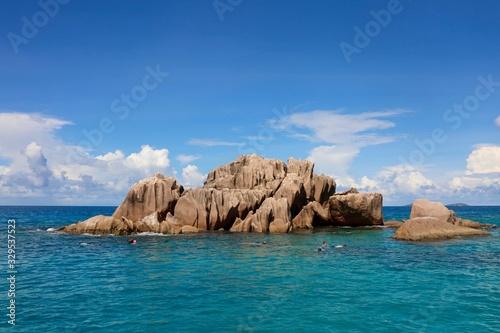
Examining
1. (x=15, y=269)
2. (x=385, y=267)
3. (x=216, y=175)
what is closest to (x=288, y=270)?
(x=385, y=267)

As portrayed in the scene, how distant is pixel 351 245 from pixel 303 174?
35387mm

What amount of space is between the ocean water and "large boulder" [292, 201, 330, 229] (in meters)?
28.5

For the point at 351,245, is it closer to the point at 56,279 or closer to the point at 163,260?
the point at 163,260

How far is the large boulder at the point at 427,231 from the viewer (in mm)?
52528

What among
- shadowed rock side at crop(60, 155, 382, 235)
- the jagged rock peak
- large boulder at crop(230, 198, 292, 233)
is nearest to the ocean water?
shadowed rock side at crop(60, 155, 382, 235)

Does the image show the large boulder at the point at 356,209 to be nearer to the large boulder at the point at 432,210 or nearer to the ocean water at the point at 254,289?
the large boulder at the point at 432,210

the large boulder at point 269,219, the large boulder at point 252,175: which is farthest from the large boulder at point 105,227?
the large boulder at point 252,175

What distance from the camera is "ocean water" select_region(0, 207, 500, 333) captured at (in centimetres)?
2011

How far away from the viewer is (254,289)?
2683cm

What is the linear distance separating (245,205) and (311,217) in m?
15.7

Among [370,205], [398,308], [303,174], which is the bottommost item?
[398,308]

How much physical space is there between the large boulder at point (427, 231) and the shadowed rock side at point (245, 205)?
19334 millimetres

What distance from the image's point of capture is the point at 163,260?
125ft

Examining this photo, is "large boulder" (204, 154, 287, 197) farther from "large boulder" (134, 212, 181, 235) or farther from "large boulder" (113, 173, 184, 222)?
"large boulder" (134, 212, 181, 235)
